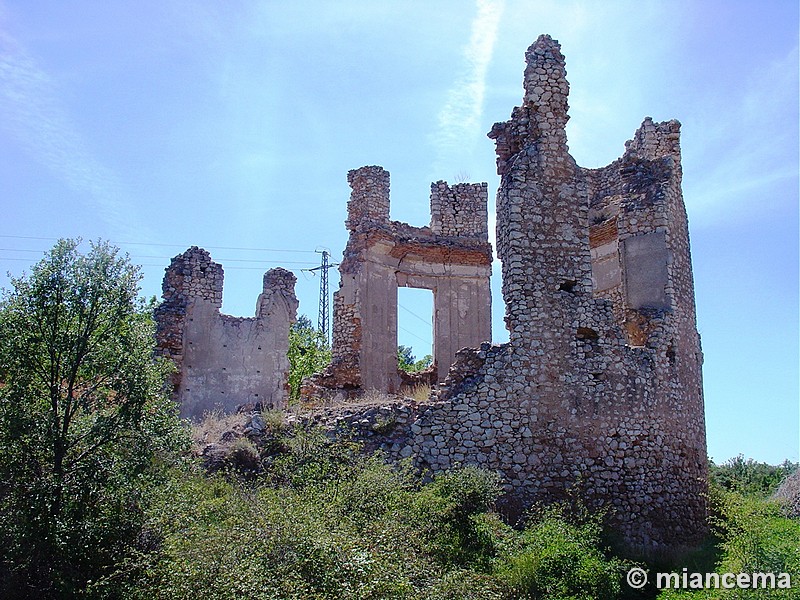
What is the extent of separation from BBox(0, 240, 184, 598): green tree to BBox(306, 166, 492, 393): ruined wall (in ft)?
26.2

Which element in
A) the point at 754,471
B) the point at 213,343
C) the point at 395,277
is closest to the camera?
the point at 213,343

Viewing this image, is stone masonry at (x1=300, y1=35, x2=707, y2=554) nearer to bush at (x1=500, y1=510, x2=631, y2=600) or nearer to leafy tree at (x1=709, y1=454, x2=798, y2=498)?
bush at (x1=500, y1=510, x2=631, y2=600)

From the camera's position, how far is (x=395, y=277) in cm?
2242

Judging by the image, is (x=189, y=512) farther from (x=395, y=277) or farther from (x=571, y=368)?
(x=395, y=277)

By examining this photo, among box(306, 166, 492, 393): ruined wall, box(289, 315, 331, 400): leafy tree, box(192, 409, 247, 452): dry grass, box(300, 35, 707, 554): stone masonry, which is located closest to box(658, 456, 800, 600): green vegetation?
box(300, 35, 707, 554): stone masonry

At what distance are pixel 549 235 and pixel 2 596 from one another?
34.0 ft

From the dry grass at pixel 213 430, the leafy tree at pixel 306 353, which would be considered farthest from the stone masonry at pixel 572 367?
the leafy tree at pixel 306 353

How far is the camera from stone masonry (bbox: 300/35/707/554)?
14250 millimetres

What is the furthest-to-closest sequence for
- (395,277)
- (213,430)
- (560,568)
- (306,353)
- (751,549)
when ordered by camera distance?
(306,353) → (395,277) → (213,430) → (560,568) → (751,549)

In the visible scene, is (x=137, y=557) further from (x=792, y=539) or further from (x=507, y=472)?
(x=792, y=539)

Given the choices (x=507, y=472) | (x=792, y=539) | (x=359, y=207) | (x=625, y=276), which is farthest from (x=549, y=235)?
(x=359, y=207)

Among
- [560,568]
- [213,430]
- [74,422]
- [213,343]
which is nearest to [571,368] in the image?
[560,568]

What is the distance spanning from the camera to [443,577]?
10.8 meters

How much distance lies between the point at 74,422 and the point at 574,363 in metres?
8.30
